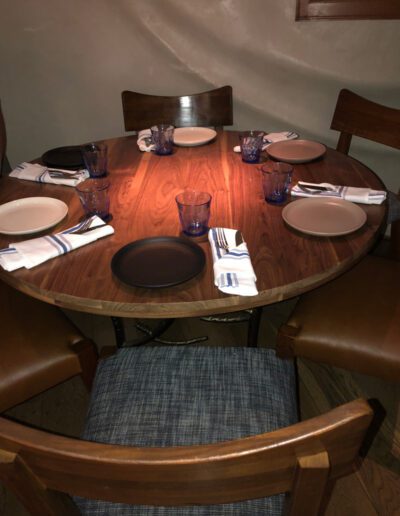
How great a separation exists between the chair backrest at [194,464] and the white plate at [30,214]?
704mm

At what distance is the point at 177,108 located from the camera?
6.68 ft

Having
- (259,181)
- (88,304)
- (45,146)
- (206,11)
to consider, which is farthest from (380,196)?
(45,146)

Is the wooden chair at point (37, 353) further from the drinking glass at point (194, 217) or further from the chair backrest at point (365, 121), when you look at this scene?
the chair backrest at point (365, 121)

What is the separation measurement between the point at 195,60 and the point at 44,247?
172 centimetres

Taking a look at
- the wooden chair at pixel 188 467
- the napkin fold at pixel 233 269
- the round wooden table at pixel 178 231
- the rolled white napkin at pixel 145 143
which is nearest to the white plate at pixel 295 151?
the round wooden table at pixel 178 231

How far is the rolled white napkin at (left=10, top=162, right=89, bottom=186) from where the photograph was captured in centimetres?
139

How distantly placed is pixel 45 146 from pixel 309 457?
262 cm

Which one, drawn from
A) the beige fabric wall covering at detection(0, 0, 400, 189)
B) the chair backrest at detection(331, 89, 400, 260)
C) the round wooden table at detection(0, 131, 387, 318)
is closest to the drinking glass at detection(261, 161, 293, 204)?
the round wooden table at detection(0, 131, 387, 318)

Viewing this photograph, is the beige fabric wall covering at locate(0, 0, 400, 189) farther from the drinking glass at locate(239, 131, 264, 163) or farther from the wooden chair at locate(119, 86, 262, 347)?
the drinking glass at locate(239, 131, 264, 163)

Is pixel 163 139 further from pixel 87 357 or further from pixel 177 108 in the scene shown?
pixel 87 357

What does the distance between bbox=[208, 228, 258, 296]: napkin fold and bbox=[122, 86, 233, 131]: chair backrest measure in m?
1.21

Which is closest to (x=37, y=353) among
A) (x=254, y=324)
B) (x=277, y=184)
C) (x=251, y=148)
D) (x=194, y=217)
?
(x=194, y=217)

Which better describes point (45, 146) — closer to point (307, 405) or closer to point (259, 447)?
point (307, 405)

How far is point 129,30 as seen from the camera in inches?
88.5
